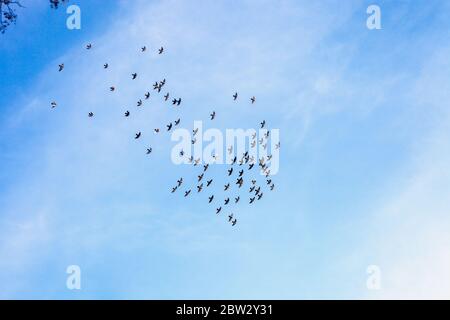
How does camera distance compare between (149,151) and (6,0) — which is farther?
(149,151)

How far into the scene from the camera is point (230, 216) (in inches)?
1596
